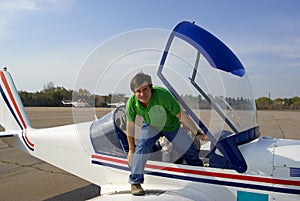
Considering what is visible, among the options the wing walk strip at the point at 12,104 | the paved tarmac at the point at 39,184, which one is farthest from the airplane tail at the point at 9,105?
the paved tarmac at the point at 39,184

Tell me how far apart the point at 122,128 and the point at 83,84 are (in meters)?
0.89

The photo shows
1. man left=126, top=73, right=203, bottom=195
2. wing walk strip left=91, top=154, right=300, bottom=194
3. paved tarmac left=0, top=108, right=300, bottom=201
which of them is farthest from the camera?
paved tarmac left=0, top=108, right=300, bottom=201

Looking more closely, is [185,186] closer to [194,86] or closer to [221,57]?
[194,86]

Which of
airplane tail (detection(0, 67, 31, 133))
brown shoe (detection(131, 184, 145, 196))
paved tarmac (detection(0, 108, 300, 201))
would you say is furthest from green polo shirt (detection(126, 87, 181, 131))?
airplane tail (detection(0, 67, 31, 133))

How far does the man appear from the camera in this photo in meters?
3.02

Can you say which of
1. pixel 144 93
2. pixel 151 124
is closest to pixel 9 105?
pixel 151 124

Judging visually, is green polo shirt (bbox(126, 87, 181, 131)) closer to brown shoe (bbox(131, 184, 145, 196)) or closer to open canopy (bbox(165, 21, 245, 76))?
open canopy (bbox(165, 21, 245, 76))

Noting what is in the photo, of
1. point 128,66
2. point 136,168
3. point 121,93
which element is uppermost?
point 128,66

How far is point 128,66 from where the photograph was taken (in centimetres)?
295

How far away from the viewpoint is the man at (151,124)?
3018 mm

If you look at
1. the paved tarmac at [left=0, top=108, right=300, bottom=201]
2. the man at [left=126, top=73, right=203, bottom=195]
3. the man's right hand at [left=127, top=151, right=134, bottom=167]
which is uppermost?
the man at [left=126, top=73, right=203, bottom=195]

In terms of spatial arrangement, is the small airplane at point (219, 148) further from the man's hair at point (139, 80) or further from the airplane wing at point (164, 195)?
the man's hair at point (139, 80)

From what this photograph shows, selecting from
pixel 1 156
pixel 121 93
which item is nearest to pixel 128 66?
pixel 121 93

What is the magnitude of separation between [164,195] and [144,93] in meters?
1.07
